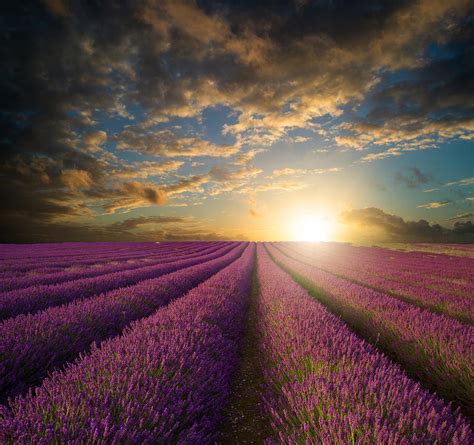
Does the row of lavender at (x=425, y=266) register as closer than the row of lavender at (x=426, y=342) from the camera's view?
No

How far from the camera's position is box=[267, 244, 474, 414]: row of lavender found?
9.46ft

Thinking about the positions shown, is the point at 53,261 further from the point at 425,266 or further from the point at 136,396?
the point at 425,266

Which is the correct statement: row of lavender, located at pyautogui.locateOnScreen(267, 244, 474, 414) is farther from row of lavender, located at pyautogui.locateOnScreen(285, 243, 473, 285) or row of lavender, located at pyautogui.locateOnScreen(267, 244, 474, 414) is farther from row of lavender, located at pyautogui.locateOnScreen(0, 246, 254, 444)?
row of lavender, located at pyautogui.locateOnScreen(285, 243, 473, 285)

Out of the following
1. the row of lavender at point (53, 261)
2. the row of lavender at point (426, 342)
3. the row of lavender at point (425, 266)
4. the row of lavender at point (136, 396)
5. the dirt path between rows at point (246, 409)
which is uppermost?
the row of lavender at point (136, 396)

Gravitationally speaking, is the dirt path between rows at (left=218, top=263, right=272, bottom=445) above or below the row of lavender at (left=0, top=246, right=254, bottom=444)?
below

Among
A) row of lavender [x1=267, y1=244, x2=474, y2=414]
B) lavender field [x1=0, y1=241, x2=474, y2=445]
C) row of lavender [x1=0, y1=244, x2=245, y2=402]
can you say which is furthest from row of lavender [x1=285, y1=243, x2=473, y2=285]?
row of lavender [x1=0, y1=244, x2=245, y2=402]

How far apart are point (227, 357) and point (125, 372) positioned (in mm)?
1504

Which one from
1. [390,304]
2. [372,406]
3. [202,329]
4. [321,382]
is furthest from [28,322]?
[390,304]

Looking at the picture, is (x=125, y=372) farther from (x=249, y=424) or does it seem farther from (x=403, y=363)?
(x=403, y=363)

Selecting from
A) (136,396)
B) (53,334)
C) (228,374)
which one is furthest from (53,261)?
(136,396)

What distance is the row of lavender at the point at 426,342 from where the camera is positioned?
288 centimetres

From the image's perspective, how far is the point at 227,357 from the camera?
3260 millimetres

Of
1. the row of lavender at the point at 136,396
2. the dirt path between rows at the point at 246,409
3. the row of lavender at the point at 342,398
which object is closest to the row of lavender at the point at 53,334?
the row of lavender at the point at 136,396

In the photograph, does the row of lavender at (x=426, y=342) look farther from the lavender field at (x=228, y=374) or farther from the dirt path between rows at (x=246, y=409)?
the dirt path between rows at (x=246, y=409)
